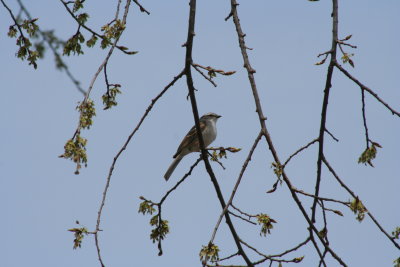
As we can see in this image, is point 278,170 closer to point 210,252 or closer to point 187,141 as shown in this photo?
→ point 210,252

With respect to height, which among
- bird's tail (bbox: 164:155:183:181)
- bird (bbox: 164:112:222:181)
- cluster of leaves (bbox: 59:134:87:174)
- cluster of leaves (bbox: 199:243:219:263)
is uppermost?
bird (bbox: 164:112:222:181)

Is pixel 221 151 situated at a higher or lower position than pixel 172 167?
lower

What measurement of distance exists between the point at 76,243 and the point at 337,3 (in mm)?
2653

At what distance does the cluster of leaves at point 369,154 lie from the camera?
13.6ft

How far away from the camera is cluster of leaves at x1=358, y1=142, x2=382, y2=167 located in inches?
163

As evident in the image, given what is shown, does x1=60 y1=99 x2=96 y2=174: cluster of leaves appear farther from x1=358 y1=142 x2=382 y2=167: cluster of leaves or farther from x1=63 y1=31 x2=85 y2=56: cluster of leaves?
x1=358 y1=142 x2=382 y2=167: cluster of leaves

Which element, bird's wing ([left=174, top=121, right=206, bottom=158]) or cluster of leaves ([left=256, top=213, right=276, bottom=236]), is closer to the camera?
cluster of leaves ([left=256, top=213, right=276, bottom=236])

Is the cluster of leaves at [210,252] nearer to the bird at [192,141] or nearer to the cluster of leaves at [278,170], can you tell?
the cluster of leaves at [278,170]

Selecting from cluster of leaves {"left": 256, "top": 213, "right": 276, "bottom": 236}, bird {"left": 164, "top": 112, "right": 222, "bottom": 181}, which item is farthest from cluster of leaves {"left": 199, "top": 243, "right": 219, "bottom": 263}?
bird {"left": 164, "top": 112, "right": 222, "bottom": 181}

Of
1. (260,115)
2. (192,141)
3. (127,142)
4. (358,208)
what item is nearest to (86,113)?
(127,142)

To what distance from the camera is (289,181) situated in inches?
152

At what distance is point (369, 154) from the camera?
13.6 feet

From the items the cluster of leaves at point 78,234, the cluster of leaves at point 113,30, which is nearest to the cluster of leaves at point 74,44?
the cluster of leaves at point 113,30

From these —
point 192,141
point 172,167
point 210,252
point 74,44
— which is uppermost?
point 192,141
